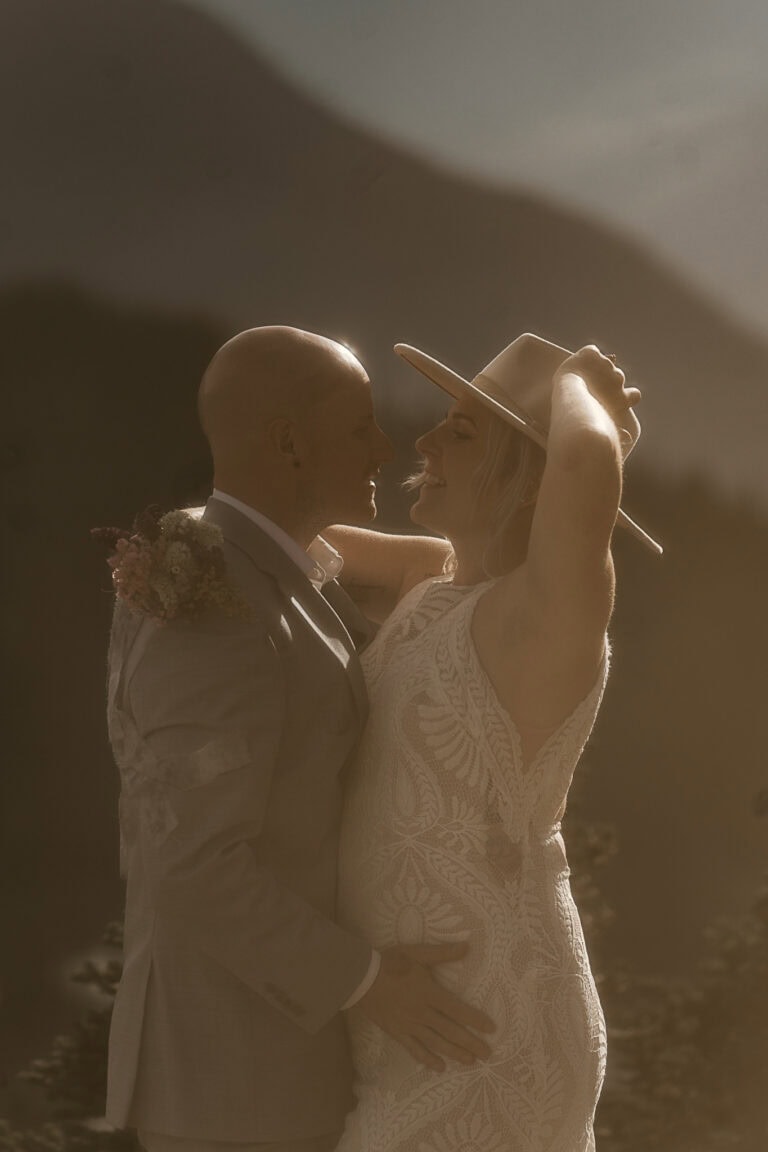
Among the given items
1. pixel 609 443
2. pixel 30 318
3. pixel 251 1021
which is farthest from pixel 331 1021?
pixel 30 318

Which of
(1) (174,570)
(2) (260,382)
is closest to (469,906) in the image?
(1) (174,570)

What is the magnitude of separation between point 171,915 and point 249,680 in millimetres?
493

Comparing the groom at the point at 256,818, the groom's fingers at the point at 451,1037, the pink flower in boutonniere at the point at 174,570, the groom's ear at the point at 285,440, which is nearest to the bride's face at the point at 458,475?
the groom at the point at 256,818

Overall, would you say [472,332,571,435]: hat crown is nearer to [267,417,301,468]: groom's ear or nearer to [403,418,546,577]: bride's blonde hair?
[403,418,546,577]: bride's blonde hair

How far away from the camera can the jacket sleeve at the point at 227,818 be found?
9.04ft

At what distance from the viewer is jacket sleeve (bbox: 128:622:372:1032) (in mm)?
2754

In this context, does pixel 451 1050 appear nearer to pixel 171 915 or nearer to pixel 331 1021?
pixel 331 1021

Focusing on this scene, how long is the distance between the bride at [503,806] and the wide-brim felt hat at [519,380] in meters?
0.01

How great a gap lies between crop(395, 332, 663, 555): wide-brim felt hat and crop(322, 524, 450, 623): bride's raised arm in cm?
65

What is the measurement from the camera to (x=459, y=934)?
300cm

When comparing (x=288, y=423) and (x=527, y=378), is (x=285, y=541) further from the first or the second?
(x=527, y=378)

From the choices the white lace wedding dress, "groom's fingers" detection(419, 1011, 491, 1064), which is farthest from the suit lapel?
"groom's fingers" detection(419, 1011, 491, 1064)

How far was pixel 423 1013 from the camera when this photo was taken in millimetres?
2912

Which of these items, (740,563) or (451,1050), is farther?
(740,563)
